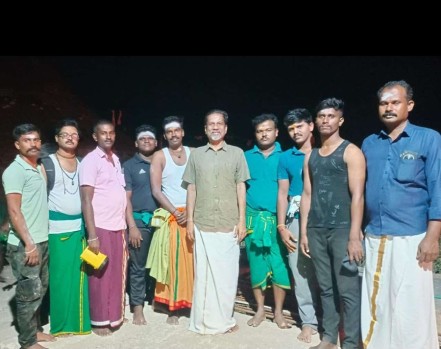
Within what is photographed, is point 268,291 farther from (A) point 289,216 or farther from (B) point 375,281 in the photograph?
(B) point 375,281

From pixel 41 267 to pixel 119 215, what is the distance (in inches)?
30.3

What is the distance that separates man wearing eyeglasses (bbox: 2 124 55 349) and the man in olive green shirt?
124 cm

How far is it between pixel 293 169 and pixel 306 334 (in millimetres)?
1429

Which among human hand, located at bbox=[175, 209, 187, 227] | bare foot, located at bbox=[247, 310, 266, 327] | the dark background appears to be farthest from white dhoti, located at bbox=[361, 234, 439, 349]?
the dark background

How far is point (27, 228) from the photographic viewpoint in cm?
334

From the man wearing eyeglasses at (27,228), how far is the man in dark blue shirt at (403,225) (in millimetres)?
2594

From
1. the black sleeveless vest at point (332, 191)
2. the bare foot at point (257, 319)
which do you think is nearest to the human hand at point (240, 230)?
the black sleeveless vest at point (332, 191)

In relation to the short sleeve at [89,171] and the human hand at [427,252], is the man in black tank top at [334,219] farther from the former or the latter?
the short sleeve at [89,171]

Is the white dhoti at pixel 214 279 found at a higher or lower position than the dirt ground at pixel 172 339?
higher

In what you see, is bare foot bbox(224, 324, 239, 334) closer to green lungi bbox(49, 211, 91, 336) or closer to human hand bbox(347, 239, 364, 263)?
green lungi bbox(49, 211, 91, 336)

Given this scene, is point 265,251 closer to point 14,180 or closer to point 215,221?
point 215,221

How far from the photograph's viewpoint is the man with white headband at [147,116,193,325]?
13.2ft

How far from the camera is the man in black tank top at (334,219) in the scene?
314 cm

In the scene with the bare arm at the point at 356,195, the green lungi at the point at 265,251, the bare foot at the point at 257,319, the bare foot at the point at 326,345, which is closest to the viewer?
the bare arm at the point at 356,195
